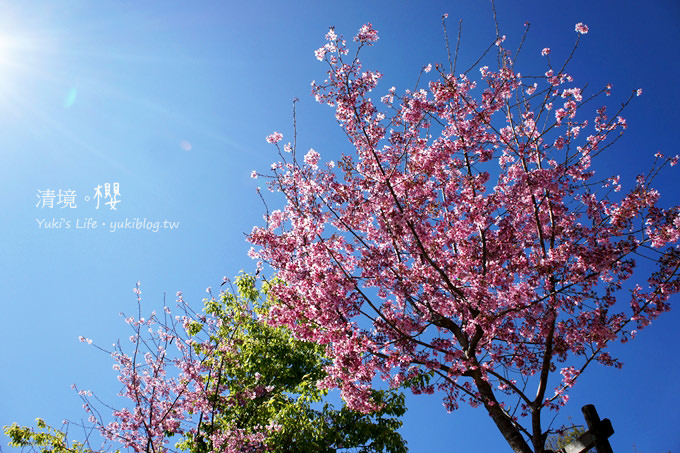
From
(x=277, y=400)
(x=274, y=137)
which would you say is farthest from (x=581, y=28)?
(x=277, y=400)

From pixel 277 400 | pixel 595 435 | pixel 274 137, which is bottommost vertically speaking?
pixel 595 435

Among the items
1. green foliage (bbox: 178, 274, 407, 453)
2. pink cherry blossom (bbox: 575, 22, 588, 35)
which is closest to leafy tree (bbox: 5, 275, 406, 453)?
green foliage (bbox: 178, 274, 407, 453)

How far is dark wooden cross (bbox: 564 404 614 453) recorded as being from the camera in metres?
5.09

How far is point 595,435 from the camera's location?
5.12m

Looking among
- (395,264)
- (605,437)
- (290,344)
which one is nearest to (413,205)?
(395,264)

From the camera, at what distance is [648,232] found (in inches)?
234

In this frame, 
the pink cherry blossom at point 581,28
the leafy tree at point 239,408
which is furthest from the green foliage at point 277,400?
the pink cherry blossom at point 581,28

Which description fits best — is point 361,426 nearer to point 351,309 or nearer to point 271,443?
point 271,443

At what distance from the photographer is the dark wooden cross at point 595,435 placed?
16.7 feet

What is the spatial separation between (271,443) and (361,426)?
2.00 m

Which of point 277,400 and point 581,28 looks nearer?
point 581,28

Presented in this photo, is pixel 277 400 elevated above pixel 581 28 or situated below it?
below

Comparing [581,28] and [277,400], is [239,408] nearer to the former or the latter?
[277,400]

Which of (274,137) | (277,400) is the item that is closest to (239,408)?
(277,400)
